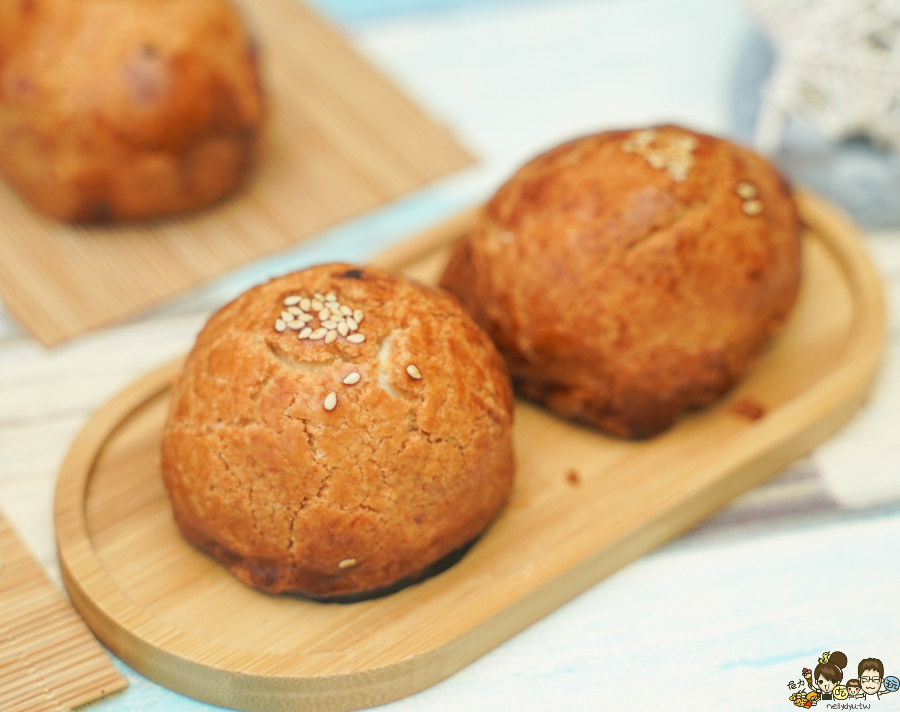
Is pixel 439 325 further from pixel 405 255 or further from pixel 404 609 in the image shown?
pixel 405 255

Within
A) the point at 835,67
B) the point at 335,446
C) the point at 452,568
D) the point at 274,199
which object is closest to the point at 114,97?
the point at 274,199

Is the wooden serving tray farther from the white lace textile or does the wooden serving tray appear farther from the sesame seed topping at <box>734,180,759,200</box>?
the white lace textile

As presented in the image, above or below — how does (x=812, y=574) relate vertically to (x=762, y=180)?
below

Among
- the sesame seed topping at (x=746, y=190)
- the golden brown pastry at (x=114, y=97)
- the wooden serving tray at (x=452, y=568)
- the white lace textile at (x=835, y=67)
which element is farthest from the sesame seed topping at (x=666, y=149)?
the golden brown pastry at (x=114, y=97)

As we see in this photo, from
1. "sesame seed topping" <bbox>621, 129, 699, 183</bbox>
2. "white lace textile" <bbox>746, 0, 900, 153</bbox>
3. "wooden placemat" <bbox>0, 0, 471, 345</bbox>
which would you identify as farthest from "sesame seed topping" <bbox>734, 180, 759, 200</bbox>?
"wooden placemat" <bbox>0, 0, 471, 345</bbox>

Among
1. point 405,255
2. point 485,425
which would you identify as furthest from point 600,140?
point 485,425

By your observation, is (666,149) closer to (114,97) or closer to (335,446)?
(335,446)

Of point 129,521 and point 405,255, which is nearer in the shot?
point 129,521
